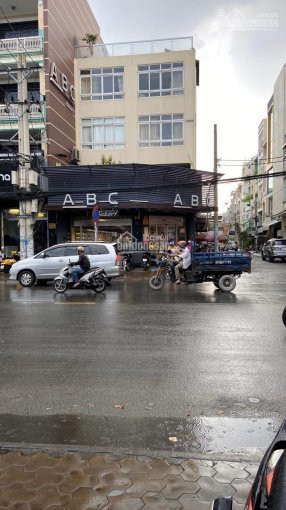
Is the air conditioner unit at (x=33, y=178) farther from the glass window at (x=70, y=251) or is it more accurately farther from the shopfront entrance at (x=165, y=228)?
the shopfront entrance at (x=165, y=228)

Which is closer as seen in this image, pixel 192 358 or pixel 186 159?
pixel 192 358

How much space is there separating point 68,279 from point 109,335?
20.9ft

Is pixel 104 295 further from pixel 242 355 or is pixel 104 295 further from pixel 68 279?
pixel 242 355

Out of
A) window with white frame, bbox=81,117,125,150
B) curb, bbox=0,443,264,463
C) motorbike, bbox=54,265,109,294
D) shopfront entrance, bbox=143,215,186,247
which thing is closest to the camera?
curb, bbox=0,443,264,463

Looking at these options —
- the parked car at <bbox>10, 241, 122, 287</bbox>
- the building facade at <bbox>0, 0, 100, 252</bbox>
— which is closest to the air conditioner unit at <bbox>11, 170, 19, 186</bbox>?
the building facade at <bbox>0, 0, 100, 252</bbox>

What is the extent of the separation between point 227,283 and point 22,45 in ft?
71.8

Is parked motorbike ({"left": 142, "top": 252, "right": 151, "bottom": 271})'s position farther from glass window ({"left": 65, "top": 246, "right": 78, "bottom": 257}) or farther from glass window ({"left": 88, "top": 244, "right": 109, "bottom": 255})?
glass window ({"left": 65, "top": 246, "right": 78, "bottom": 257})

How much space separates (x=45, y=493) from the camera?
286 centimetres

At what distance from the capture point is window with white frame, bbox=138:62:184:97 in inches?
1167

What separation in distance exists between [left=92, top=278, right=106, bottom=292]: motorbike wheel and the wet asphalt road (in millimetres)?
3402

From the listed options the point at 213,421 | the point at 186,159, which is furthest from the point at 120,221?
the point at 213,421

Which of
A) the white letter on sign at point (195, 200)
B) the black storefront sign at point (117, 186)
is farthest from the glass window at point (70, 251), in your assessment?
the white letter on sign at point (195, 200)

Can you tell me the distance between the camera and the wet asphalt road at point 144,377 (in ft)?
12.6

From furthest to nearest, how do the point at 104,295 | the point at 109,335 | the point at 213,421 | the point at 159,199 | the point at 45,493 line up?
the point at 159,199 < the point at 104,295 < the point at 109,335 < the point at 213,421 < the point at 45,493
